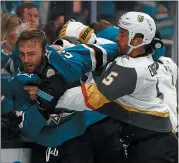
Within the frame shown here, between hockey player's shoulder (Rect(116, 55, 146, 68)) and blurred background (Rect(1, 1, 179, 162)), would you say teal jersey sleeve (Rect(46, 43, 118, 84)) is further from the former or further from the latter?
blurred background (Rect(1, 1, 179, 162))

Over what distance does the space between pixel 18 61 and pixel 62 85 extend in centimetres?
25

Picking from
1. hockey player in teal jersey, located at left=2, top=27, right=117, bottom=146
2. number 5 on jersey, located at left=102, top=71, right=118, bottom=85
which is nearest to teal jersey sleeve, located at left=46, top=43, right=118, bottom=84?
hockey player in teal jersey, located at left=2, top=27, right=117, bottom=146

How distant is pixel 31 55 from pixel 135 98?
1.53 feet

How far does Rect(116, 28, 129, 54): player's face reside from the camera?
2.79 metres

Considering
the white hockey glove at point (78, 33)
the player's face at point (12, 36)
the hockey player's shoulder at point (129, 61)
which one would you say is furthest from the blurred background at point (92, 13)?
the hockey player's shoulder at point (129, 61)

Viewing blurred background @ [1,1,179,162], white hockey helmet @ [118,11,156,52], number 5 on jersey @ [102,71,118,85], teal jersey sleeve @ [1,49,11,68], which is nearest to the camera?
number 5 on jersey @ [102,71,118,85]

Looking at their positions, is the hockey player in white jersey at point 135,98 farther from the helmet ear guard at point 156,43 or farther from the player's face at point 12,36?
the player's face at point 12,36

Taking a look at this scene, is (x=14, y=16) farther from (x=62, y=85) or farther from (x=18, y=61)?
(x=62, y=85)

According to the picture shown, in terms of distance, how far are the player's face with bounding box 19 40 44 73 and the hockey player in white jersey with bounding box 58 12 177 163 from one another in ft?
0.58

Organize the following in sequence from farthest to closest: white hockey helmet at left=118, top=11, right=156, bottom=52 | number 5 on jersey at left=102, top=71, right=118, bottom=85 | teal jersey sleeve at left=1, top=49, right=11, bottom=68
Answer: teal jersey sleeve at left=1, top=49, right=11, bottom=68, white hockey helmet at left=118, top=11, right=156, bottom=52, number 5 on jersey at left=102, top=71, right=118, bottom=85

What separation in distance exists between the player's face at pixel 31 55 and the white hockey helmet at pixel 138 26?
37cm

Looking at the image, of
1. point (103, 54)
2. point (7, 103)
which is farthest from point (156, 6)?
point (7, 103)

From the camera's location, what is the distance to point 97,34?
10.3 ft

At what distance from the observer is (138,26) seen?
2.78 metres
